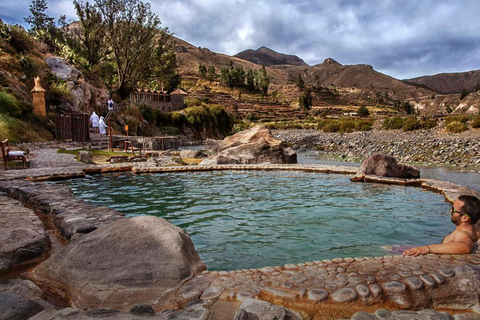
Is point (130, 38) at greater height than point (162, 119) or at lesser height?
greater

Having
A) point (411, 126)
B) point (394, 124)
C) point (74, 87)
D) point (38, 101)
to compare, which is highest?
point (74, 87)

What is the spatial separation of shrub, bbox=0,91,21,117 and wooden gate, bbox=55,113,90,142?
287 centimetres

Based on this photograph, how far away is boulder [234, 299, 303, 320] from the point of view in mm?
2481

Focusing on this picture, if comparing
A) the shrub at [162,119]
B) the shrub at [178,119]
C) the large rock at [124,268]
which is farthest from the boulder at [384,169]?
the shrub at [178,119]

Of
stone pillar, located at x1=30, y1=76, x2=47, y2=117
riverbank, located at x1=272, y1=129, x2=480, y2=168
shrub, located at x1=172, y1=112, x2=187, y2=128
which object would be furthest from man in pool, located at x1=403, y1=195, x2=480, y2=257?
shrub, located at x1=172, y1=112, x2=187, y2=128

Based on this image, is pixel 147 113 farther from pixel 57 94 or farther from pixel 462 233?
pixel 462 233

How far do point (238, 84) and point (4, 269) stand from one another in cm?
11122

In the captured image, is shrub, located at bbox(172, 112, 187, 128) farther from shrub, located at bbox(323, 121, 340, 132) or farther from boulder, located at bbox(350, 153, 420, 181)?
boulder, located at bbox(350, 153, 420, 181)

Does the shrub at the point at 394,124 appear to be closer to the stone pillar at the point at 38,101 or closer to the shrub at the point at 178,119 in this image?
the shrub at the point at 178,119

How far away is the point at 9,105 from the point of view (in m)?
19.8

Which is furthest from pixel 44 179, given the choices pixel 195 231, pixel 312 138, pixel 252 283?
pixel 312 138

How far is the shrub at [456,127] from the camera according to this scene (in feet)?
81.4

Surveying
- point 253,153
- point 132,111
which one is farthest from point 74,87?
point 253,153

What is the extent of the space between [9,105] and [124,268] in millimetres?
20846
